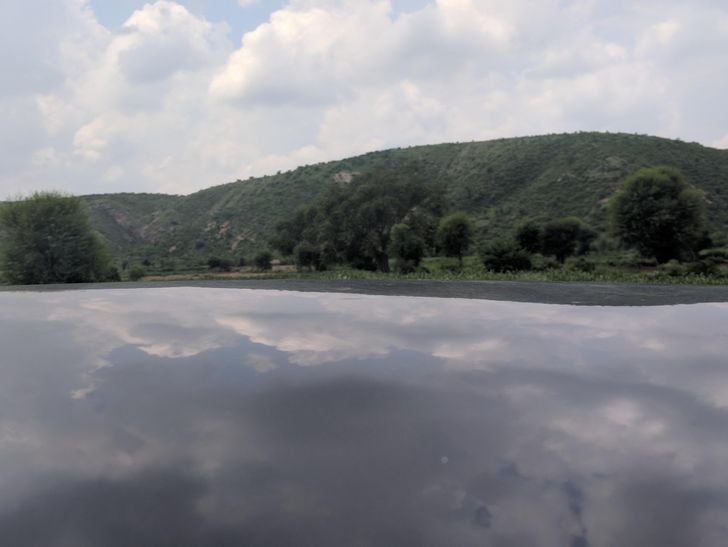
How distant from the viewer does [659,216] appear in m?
32.4

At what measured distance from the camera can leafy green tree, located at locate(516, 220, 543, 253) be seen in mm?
36688

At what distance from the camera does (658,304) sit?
371 inches

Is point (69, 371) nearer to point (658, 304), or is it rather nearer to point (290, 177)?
point (658, 304)

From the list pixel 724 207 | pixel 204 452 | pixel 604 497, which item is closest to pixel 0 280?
pixel 204 452

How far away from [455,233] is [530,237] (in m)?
5.73

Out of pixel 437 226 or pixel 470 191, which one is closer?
pixel 437 226

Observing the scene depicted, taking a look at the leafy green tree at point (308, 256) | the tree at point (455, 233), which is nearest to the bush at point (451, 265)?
the tree at point (455, 233)

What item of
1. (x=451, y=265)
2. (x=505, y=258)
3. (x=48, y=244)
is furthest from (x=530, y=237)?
(x=48, y=244)

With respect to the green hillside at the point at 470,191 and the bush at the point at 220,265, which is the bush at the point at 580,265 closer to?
the green hillside at the point at 470,191

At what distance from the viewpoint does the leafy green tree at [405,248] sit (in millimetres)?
30266

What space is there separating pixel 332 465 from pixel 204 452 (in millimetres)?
900

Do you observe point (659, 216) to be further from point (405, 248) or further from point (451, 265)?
point (405, 248)

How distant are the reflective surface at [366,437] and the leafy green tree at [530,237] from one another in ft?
100

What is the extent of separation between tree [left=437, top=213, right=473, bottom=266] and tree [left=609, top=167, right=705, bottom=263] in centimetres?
969
